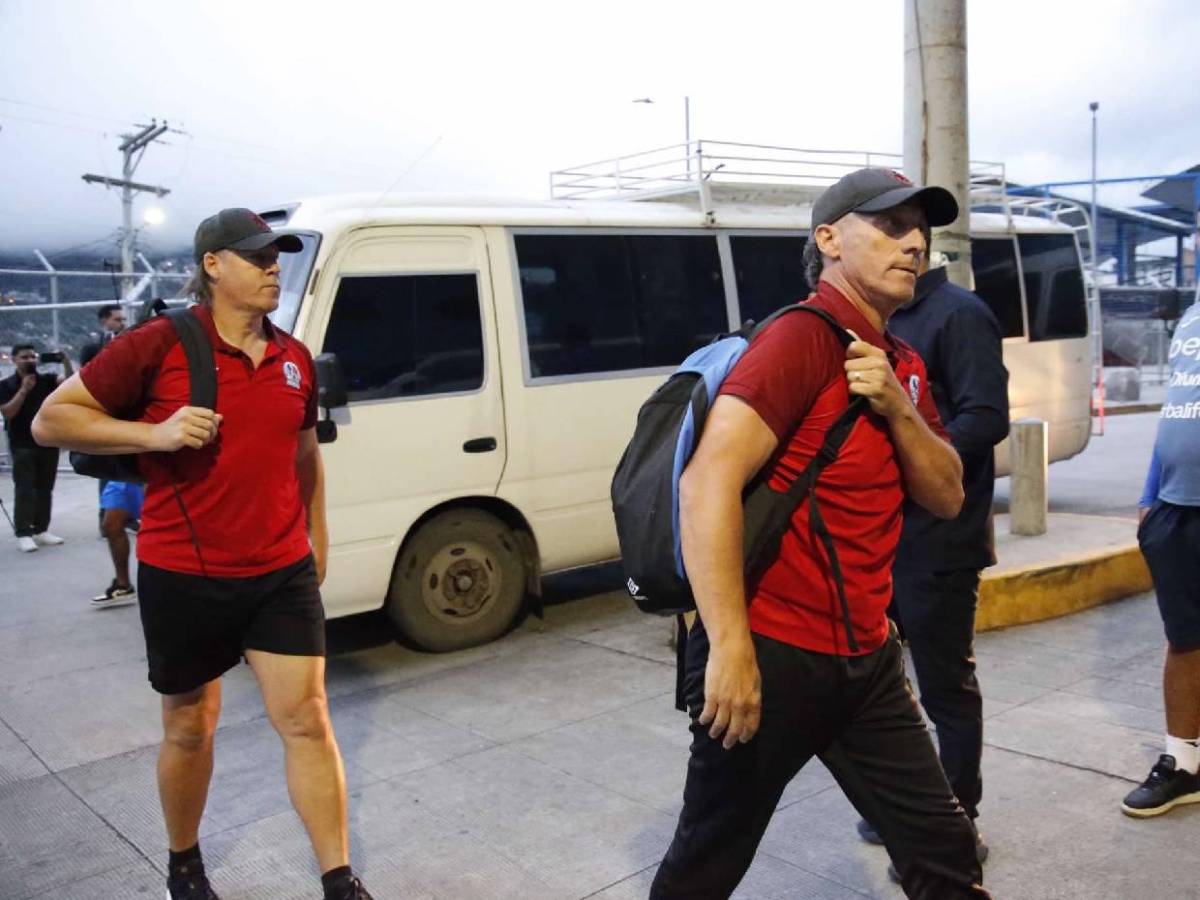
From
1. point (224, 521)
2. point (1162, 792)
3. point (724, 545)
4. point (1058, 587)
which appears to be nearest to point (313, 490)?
point (224, 521)

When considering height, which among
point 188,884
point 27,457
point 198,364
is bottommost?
point 188,884

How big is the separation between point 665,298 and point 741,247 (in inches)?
32.0

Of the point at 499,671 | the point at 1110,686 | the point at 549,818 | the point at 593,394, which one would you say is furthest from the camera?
the point at 593,394

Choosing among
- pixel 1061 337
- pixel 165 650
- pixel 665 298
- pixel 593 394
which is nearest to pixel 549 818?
pixel 165 650

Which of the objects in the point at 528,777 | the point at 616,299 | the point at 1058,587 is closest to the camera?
the point at 528,777

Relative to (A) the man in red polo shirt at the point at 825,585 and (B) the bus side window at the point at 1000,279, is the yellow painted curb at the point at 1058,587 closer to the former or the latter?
(B) the bus side window at the point at 1000,279

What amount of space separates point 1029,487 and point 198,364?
5.88 metres

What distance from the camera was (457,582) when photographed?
6363mm

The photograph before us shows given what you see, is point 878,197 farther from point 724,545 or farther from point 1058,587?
point 1058,587

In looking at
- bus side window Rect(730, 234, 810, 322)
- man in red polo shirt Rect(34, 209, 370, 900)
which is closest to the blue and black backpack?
man in red polo shirt Rect(34, 209, 370, 900)

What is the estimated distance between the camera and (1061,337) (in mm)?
10328

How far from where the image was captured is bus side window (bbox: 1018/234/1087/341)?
33.6 ft

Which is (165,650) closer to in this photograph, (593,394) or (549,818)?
(549,818)

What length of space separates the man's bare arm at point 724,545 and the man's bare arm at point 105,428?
1453 mm
